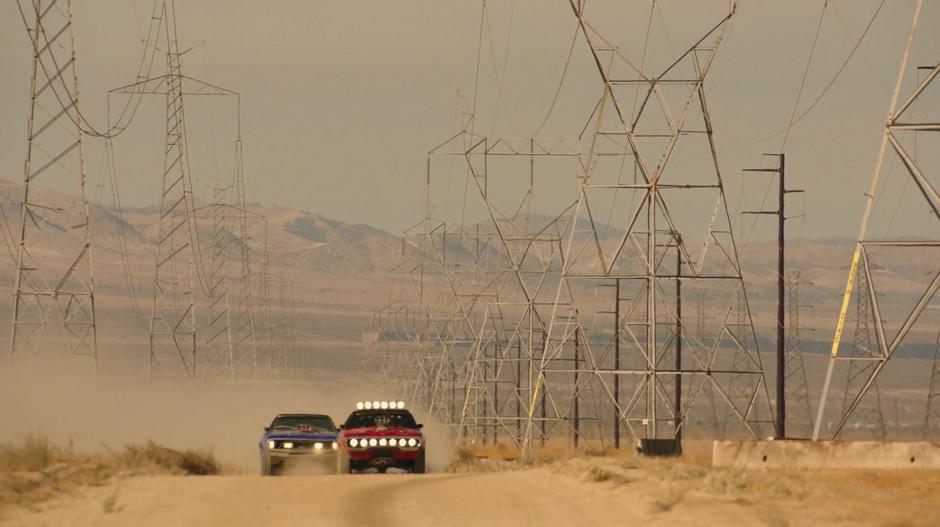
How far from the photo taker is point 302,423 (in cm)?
5128

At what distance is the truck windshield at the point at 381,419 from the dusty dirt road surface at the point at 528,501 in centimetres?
1096

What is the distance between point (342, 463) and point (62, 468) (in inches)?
516

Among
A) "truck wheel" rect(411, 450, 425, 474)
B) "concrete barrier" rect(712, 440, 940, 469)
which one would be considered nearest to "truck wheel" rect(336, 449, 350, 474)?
"truck wheel" rect(411, 450, 425, 474)

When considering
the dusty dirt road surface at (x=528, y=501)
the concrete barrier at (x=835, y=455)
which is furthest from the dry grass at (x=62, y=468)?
the concrete barrier at (x=835, y=455)

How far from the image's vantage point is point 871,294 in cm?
3947

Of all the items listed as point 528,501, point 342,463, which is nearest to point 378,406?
point 342,463

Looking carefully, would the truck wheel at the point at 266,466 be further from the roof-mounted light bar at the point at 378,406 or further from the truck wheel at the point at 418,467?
the truck wheel at the point at 418,467

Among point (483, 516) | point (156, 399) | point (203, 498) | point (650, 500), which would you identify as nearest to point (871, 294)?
point (650, 500)

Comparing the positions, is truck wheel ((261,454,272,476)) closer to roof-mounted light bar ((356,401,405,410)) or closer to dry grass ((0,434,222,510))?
dry grass ((0,434,222,510))

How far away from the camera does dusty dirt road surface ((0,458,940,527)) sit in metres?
28.5

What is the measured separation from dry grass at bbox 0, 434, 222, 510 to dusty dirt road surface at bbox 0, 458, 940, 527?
45cm

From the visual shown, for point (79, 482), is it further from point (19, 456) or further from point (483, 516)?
point (483, 516)

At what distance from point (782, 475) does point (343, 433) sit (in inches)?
684

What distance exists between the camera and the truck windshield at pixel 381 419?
49.2 m
